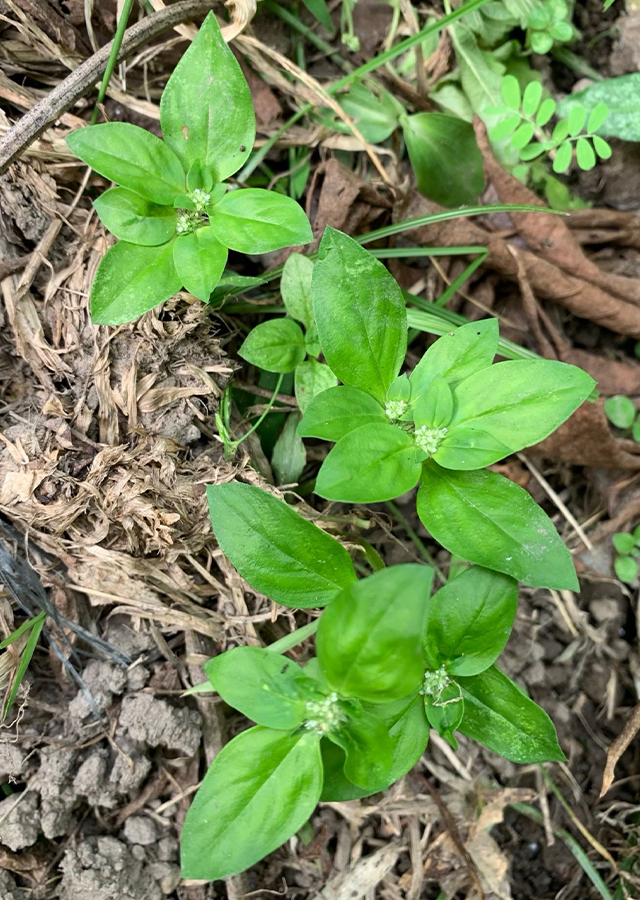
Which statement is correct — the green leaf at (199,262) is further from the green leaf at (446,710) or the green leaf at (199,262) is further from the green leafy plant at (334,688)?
the green leaf at (446,710)

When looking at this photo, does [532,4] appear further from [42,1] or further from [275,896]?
[275,896]

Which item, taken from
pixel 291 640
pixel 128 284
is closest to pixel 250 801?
pixel 291 640

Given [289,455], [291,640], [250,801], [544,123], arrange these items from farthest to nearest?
[544,123], [289,455], [291,640], [250,801]

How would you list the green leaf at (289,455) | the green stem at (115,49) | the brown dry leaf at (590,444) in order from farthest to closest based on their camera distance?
the brown dry leaf at (590,444), the green leaf at (289,455), the green stem at (115,49)

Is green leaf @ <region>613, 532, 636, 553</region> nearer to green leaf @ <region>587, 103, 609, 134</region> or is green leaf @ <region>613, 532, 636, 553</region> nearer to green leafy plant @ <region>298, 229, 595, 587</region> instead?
green leafy plant @ <region>298, 229, 595, 587</region>

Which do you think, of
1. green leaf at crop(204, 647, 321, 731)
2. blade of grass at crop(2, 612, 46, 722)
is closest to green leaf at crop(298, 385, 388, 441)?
green leaf at crop(204, 647, 321, 731)

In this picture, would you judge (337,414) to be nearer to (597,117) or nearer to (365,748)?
(365,748)

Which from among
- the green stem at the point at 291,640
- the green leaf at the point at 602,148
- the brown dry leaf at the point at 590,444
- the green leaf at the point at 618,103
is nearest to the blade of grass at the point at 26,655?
the green stem at the point at 291,640
